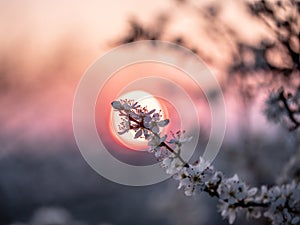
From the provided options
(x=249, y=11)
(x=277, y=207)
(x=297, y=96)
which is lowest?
(x=277, y=207)

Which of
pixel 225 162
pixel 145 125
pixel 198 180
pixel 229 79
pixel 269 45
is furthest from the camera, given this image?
A: pixel 225 162

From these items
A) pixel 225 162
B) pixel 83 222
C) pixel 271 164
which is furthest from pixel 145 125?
pixel 271 164

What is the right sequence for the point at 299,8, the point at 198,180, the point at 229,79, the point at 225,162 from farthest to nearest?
1. the point at 225,162
2. the point at 229,79
3. the point at 299,8
4. the point at 198,180

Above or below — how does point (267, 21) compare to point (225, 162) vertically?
below

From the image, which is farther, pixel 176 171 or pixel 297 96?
pixel 297 96

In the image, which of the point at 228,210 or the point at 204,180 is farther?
the point at 228,210

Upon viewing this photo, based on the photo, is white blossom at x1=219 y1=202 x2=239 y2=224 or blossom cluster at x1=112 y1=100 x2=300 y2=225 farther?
white blossom at x1=219 y1=202 x2=239 y2=224

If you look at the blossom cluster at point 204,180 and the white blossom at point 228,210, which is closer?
the blossom cluster at point 204,180

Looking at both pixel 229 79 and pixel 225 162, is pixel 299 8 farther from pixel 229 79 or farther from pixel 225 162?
pixel 225 162
